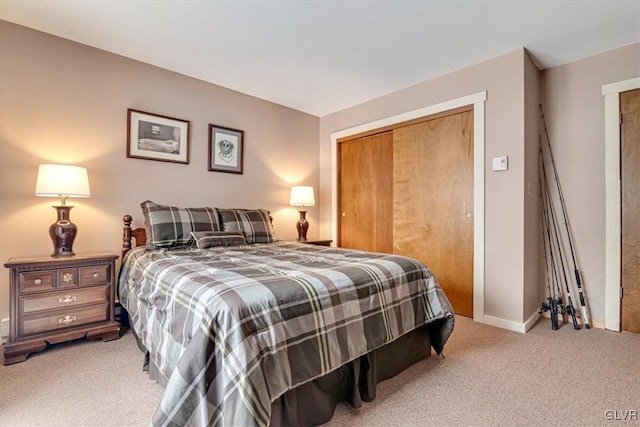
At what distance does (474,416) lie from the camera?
4.80 feet

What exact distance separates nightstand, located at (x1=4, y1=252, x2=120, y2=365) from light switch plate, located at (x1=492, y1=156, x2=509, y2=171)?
10.4 feet

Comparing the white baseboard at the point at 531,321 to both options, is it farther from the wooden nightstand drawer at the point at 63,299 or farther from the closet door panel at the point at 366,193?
the wooden nightstand drawer at the point at 63,299

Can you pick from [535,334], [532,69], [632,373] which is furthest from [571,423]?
[532,69]

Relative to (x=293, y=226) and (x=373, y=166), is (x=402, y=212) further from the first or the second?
(x=293, y=226)

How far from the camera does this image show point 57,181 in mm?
2184

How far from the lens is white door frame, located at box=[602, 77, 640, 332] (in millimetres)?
2562

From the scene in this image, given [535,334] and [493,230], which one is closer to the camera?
[535,334]

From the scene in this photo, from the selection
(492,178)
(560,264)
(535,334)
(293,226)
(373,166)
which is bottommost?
(535,334)

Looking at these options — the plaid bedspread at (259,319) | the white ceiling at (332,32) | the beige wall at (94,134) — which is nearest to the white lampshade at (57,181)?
the beige wall at (94,134)

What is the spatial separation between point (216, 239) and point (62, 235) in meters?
1.06

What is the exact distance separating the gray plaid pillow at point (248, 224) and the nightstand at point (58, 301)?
0.95 meters

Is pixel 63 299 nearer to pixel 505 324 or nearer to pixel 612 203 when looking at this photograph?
pixel 505 324

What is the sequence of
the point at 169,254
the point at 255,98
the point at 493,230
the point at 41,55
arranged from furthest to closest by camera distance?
the point at 255,98, the point at 493,230, the point at 41,55, the point at 169,254

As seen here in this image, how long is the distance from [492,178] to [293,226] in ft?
7.62
